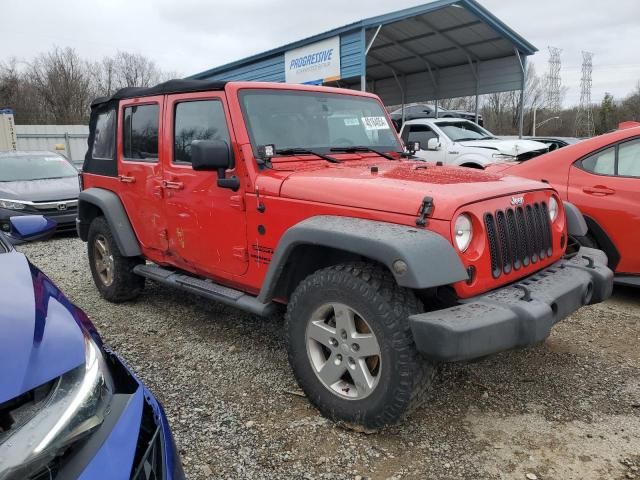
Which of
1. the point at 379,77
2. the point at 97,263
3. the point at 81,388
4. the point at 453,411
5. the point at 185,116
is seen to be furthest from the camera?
the point at 379,77

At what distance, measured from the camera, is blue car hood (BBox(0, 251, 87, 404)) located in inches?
57.5

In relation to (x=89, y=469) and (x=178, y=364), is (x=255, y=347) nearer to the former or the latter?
(x=178, y=364)

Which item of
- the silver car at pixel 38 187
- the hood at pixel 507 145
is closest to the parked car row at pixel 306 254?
the silver car at pixel 38 187

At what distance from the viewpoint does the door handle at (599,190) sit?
4430 millimetres

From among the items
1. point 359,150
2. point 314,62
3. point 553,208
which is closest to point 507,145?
point 314,62

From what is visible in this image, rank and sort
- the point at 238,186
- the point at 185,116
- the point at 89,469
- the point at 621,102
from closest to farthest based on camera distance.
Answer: the point at 89,469 → the point at 238,186 → the point at 185,116 → the point at 621,102

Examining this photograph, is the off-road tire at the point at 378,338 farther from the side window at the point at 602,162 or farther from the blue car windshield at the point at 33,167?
the blue car windshield at the point at 33,167

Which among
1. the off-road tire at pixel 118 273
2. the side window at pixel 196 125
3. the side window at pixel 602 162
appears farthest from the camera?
the off-road tire at pixel 118 273

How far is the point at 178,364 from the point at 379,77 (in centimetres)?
1771

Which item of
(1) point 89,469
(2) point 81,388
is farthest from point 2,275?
(1) point 89,469

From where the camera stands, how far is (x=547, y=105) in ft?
211

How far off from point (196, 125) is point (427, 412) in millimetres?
2533

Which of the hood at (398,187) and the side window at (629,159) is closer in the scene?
the hood at (398,187)

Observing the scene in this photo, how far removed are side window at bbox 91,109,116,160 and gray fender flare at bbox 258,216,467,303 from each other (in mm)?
2825
